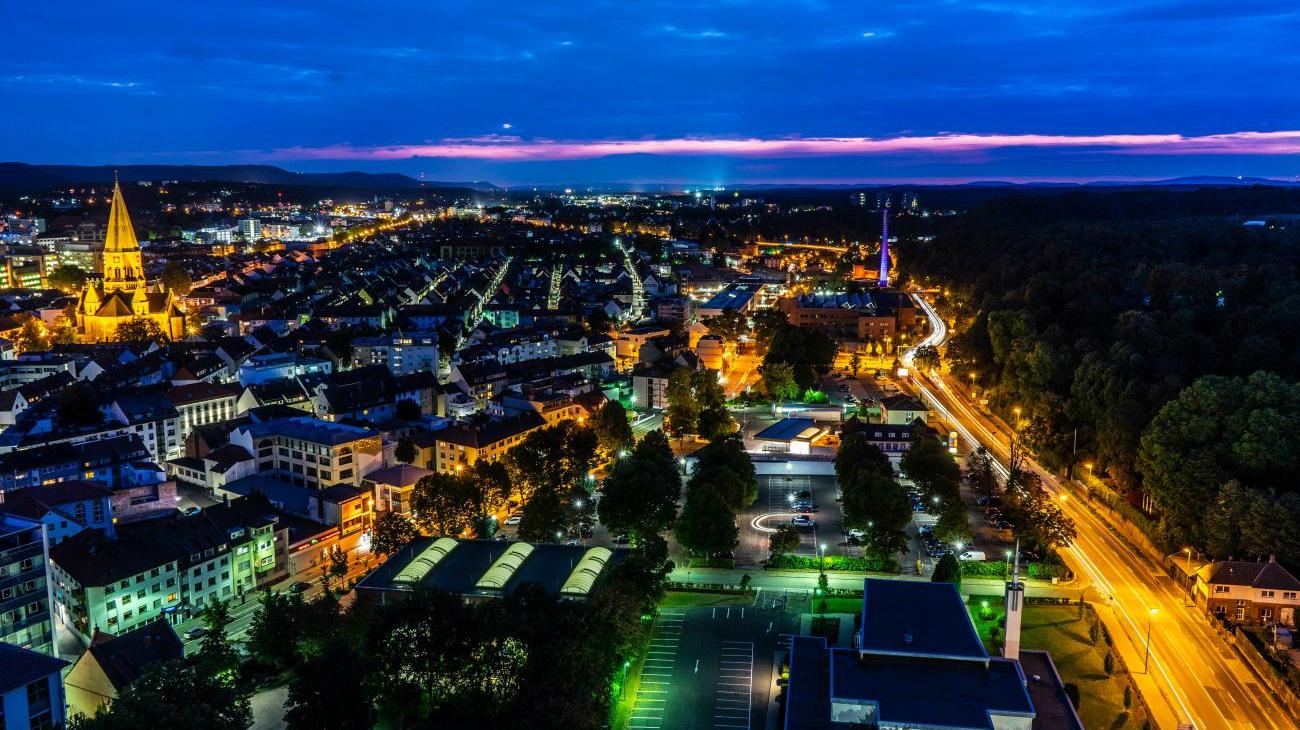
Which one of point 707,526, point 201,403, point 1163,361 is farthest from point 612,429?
point 1163,361

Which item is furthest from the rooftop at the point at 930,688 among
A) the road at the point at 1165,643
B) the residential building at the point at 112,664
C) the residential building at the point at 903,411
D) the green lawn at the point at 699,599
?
the residential building at the point at 903,411

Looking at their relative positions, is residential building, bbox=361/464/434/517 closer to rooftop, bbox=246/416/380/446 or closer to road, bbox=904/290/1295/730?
rooftop, bbox=246/416/380/446

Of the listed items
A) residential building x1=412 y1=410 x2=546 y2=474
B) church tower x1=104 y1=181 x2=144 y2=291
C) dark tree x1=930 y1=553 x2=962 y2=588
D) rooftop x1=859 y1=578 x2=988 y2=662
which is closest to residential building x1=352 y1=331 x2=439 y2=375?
residential building x1=412 y1=410 x2=546 y2=474

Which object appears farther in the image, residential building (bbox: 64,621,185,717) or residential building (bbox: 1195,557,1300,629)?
residential building (bbox: 1195,557,1300,629)

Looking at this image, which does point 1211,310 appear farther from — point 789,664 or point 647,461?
point 789,664

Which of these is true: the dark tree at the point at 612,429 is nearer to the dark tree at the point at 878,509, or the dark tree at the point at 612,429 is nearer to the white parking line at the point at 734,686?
the dark tree at the point at 878,509

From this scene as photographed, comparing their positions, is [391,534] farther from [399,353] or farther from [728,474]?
[399,353]
